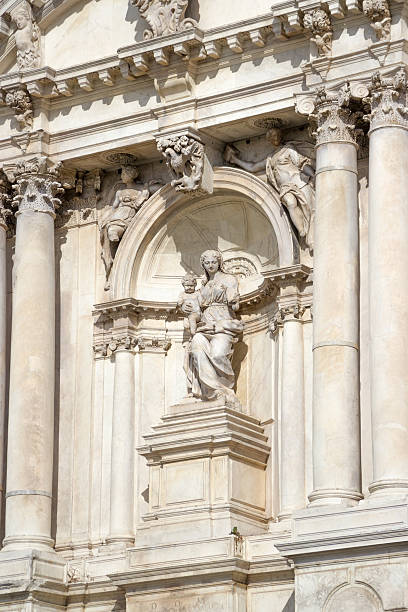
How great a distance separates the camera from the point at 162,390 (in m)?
26.1

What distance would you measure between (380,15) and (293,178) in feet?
8.89

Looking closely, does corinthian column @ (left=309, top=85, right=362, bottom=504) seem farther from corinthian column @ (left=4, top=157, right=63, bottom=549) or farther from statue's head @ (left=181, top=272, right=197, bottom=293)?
corinthian column @ (left=4, top=157, right=63, bottom=549)

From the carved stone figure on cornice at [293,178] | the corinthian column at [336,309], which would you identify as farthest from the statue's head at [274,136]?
the corinthian column at [336,309]

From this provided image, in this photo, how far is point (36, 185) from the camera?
26453mm

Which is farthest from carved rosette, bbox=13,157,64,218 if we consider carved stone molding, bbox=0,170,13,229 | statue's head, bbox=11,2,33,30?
statue's head, bbox=11,2,33,30

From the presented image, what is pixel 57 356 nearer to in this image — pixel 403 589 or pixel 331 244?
pixel 331 244

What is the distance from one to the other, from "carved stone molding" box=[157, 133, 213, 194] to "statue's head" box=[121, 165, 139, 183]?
1.08 meters

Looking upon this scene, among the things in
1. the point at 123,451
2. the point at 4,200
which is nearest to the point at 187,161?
the point at 4,200

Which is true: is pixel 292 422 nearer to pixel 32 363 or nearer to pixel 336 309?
pixel 336 309

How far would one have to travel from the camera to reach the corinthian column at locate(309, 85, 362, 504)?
22.6 m

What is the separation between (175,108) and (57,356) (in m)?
4.00

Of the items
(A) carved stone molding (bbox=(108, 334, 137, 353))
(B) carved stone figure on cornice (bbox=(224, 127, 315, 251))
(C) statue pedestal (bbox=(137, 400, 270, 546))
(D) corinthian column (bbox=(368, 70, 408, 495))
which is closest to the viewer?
(D) corinthian column (bbox=(368, 70, 408, 495))

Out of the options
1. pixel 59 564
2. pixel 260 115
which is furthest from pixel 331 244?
pixel 59 564

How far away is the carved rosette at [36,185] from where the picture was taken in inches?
1040
